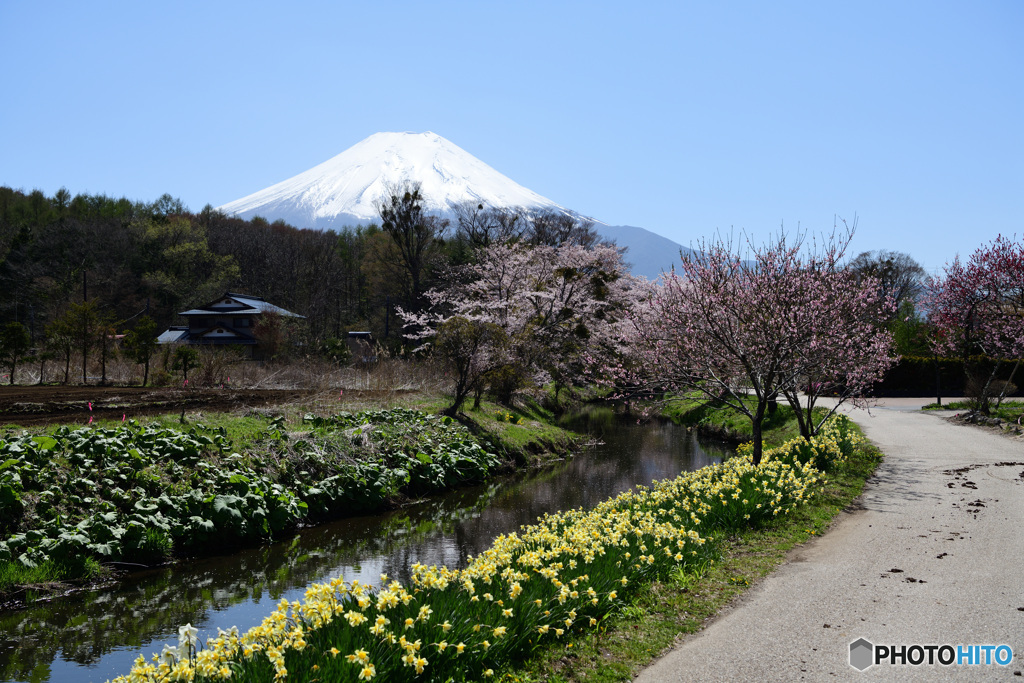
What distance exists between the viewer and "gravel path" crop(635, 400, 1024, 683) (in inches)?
177

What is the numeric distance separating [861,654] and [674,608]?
1.59 m

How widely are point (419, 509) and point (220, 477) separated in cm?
412

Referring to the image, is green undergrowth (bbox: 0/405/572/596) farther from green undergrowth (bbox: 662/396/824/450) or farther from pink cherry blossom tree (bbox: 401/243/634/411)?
green undergrowth (bbox: 662/396/824/450)

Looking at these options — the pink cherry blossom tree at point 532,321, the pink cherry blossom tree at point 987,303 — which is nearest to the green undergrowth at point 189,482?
the pink cherry blossom tree at point 532,321

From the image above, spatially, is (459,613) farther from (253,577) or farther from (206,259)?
(206,259)

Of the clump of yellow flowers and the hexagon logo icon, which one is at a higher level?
the clump of yellow flowers

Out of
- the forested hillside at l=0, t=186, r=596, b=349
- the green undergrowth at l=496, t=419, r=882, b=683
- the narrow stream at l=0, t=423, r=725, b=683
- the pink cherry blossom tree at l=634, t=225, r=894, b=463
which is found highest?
the forested hillside at l=0, t=186, r=596, b=349

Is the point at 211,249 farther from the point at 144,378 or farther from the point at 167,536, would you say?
the point at 167,536

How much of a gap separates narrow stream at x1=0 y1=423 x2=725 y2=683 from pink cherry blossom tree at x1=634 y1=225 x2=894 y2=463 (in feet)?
11.5

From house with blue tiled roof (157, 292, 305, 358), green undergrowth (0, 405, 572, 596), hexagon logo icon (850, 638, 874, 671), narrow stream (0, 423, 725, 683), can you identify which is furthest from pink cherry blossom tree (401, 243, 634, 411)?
house with blue tiled roof (157, 292, 305, 358)

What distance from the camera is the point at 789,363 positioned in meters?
12.2

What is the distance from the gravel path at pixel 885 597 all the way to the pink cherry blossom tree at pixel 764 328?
283 centimetres

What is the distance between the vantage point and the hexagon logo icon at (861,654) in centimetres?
451

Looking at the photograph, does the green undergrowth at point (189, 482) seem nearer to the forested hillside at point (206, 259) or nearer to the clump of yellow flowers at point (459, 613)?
the clump of yellow flowers at point (459, 613)
